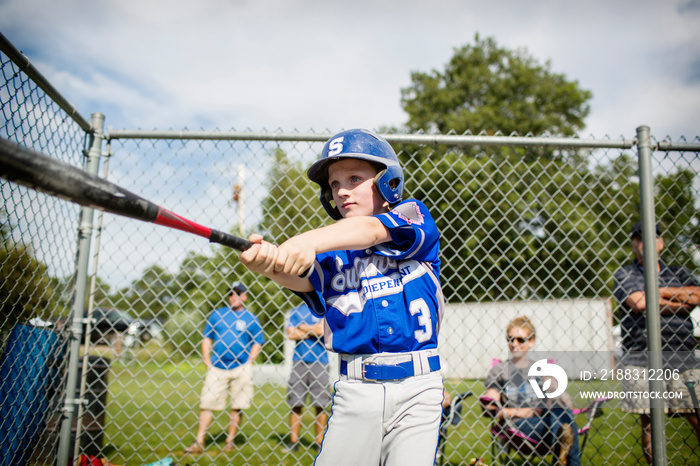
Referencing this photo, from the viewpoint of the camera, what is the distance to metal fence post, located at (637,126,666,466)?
10.3 feet

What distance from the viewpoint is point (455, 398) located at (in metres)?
4.38

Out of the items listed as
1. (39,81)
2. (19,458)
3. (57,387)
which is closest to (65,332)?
(57,387)

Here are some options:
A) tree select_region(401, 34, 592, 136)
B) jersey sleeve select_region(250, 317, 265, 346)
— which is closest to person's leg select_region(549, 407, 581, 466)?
jersey sleeve select_region(250, 317, 265, 346)

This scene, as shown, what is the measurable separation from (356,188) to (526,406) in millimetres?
3184

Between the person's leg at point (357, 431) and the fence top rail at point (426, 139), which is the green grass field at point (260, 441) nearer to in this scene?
the person's leg at point (357, 431)

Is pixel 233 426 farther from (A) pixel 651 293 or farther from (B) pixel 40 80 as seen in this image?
(A) pixel 651 293

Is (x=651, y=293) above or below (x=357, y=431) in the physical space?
above

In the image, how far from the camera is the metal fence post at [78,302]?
10.0 ft

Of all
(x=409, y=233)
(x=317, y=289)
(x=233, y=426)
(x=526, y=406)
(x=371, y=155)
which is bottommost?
(x=233, y=426)

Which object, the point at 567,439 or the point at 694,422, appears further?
the point at 694,422

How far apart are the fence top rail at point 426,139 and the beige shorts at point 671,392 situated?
184cm

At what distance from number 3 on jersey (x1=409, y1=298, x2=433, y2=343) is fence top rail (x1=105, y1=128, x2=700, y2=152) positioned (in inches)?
59.4

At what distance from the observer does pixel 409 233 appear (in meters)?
2.00

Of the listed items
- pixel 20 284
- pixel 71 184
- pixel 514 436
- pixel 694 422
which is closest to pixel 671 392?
pixel 694 422
